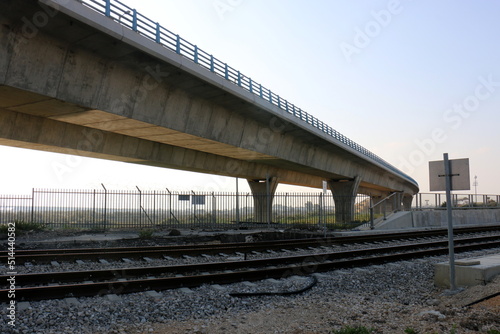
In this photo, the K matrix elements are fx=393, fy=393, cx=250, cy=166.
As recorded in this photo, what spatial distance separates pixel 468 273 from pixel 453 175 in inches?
84.6

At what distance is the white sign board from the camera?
791cm

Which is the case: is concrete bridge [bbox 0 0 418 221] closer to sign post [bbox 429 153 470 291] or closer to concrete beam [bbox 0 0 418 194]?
concrete beam [bbox 0 0 418 194]

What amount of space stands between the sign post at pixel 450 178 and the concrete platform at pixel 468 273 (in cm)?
48

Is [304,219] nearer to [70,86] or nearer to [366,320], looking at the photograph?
[70,86]

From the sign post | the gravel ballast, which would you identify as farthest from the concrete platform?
the sign post

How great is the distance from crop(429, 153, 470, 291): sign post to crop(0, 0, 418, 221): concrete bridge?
455 inches

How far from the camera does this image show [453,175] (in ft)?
26.5

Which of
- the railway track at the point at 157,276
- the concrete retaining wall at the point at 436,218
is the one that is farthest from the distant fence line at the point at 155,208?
the railway track at the point at 157,276

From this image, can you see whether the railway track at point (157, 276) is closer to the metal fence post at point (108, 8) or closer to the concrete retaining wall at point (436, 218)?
the metal fence post at point (108, 8)

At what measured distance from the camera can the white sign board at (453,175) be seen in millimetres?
7906

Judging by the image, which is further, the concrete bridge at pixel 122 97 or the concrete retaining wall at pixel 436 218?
the concrete retaining wall at pixel 436 218

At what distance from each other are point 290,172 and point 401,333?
3808 cm

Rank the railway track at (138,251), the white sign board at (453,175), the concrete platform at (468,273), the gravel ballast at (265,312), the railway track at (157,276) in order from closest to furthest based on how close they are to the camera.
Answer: the gravel ballast at (265,312) → the railway track at (157,276) → the white sign board at (453,175) → the concrete platform at (468,273) → the railway track at (138,251)

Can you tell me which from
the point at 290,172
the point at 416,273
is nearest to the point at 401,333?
the point at 416,273
